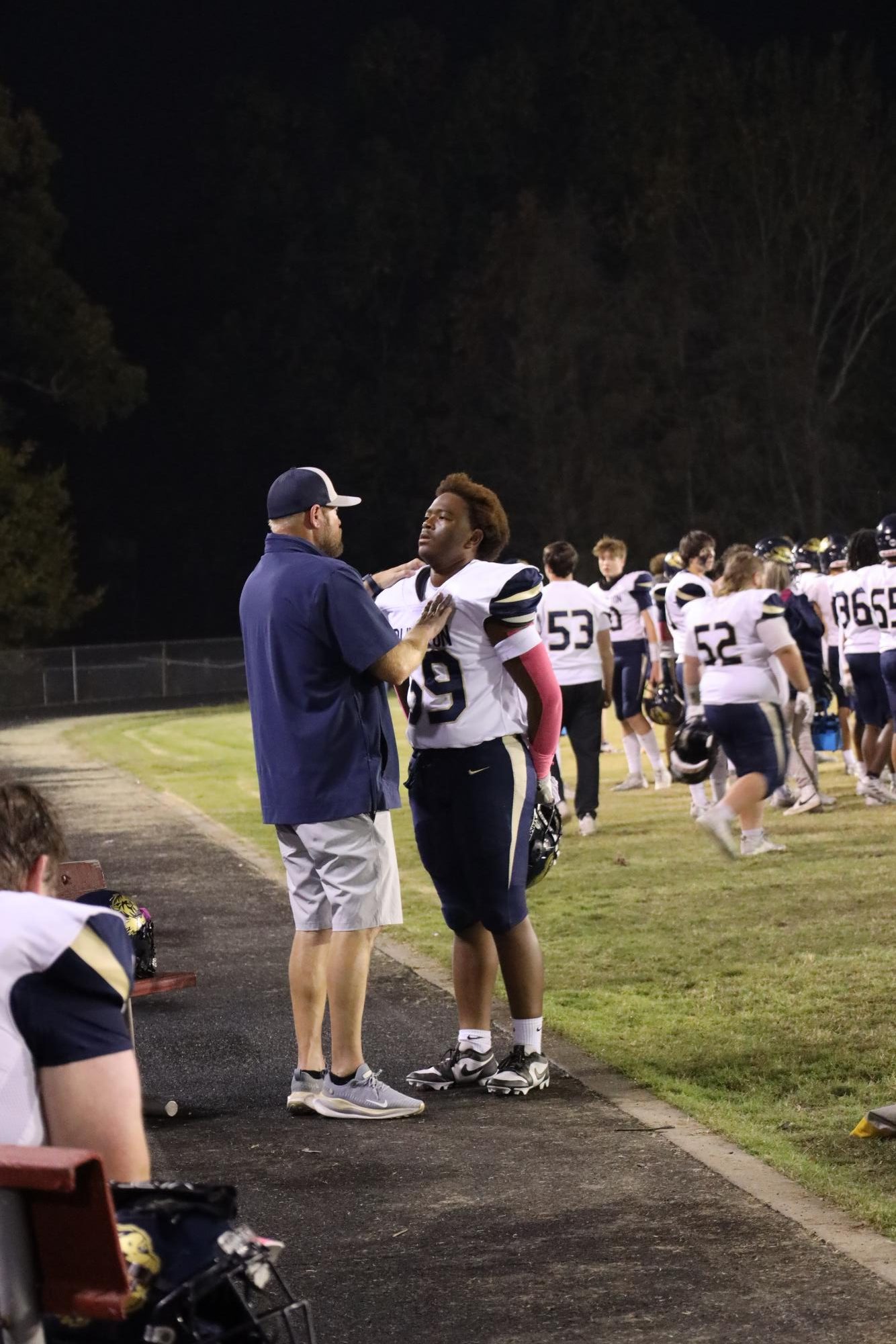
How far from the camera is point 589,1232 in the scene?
5.14m

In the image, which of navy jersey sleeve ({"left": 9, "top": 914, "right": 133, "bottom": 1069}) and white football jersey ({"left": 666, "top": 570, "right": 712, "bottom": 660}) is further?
white football jersey ({"left": 666, "top": 570, "right": 712, "bottom": 660})

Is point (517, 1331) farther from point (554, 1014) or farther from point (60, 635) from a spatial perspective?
point (60, 635)

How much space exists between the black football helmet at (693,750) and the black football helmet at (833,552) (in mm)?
4641

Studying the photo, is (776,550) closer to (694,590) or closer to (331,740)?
(694,590)

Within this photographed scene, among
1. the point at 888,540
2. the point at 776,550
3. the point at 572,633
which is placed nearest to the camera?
the point at 888,540

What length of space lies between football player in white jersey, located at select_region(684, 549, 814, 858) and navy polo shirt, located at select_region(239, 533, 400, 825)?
5288 mm

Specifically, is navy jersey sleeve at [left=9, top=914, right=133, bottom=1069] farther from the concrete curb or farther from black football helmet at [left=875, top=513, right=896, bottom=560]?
black football helmet at [left=875, top=513, right=896, bottom=560]

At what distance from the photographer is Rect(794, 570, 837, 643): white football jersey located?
A: 1666 centimetres

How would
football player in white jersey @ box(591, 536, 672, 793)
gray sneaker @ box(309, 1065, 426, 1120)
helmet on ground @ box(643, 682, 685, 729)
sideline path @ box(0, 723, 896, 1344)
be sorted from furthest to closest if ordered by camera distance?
football player in white jersey @ box(591, 536, 672, 793)
helmet on ground @ box(643, 682, 685, 729)
gray sneaker @ box(309, 1065, 426, 1120)
sideline path @ box(0, 723, 896, 1344)

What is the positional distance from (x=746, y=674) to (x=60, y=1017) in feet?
28.5

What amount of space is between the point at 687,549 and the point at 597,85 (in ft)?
169

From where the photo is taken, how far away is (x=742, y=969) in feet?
28.7

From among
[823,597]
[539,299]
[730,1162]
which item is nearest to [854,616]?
[823,597]

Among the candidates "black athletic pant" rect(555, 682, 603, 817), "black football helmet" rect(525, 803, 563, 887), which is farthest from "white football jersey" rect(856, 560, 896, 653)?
"black football helmet" rect(525, 803, 563, 887)
